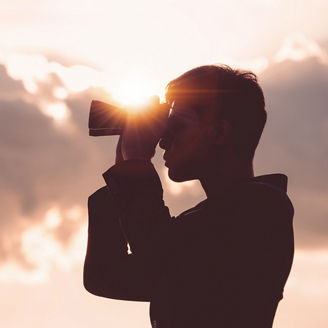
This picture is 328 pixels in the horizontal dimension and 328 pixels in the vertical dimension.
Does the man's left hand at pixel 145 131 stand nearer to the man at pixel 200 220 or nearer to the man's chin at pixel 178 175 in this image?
the man at pixel 200 220

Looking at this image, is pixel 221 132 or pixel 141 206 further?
pixel 221 132

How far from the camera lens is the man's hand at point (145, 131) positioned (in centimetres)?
307

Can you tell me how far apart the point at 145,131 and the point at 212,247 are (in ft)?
2.54


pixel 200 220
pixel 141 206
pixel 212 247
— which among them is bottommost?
pixel 212 247

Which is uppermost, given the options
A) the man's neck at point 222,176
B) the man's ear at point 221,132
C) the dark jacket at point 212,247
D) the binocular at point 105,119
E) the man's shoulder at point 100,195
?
the binocular at point 105,119

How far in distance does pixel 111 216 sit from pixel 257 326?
126 centimetres

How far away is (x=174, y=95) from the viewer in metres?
3.32

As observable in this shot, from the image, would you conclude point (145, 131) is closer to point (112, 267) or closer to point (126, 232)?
point (126, 232)

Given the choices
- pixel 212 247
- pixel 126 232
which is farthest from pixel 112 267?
pixel 212 247

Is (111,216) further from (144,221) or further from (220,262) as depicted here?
(220,262)

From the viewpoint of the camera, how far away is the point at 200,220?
280 cm

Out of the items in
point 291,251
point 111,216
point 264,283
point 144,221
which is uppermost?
point 111,216

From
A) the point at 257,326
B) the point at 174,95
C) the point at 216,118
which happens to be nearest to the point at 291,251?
the point at 257,326

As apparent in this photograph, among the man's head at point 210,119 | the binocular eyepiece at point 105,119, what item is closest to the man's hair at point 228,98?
the man's head at point 210,119
